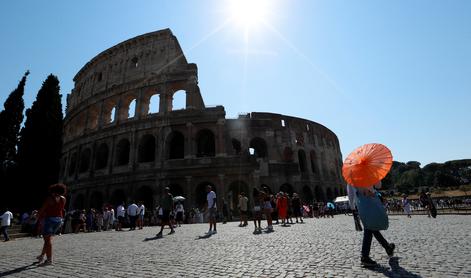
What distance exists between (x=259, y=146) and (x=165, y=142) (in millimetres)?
12314

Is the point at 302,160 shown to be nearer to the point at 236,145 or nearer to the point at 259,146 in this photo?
the point at 259,146

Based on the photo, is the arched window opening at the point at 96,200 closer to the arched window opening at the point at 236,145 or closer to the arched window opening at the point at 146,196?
the arched window opening at the point at 146,196

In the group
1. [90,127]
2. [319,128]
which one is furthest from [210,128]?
[319,128]

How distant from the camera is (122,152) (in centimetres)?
2816

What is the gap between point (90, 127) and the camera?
31297mm

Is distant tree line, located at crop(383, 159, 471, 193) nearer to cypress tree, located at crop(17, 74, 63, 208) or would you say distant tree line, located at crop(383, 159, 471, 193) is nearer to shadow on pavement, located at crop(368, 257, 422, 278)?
cypress tree, located at crop(17, 74, 63, 208)

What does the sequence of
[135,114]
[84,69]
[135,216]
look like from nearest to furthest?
[135,216] → [135,114] → [84,69]

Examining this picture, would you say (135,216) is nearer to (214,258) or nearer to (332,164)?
(214,258)

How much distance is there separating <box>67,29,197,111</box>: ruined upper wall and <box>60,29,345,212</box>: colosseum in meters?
0.11

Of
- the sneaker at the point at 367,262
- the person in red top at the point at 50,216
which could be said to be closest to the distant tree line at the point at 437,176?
the sneaker at the point at 367,262

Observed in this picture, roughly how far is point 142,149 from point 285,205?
1773 cm

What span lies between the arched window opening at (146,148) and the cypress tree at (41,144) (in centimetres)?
664

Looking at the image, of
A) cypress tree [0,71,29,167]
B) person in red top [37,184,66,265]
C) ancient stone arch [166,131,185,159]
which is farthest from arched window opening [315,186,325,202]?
person in red top [37,184,66,265]

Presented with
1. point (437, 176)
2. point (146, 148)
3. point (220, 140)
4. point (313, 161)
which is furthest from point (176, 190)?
point (437, 176)
